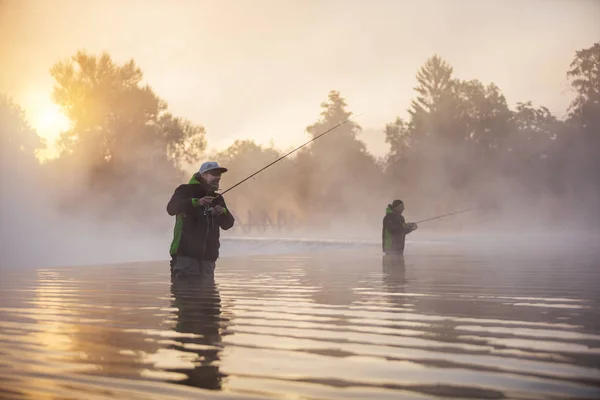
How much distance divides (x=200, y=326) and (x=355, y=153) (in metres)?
74.3

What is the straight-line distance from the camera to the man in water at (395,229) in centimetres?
1942

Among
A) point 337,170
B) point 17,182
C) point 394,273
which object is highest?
point 337,170

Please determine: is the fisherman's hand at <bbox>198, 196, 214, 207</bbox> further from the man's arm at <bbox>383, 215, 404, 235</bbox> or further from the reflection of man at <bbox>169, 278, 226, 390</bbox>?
the man's arm at <bbox>383, 215, 404, 235</bbox>

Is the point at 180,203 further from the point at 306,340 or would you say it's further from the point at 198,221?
the point at 306,340

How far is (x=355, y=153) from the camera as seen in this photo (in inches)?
3201

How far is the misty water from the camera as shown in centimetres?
471

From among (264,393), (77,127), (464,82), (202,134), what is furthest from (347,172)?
(264,393)

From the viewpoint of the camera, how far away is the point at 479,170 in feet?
215

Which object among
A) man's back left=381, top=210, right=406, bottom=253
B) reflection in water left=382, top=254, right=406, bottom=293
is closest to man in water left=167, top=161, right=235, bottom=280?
reflection in water left=382, top=254, right=406, bottom=293

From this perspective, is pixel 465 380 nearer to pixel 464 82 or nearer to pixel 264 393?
pixel 264 393

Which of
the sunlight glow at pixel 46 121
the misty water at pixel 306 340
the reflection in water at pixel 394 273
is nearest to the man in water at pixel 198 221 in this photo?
Result: the misty water at pixel 306 340

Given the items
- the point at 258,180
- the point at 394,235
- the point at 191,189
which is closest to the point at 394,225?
the point at 394,235

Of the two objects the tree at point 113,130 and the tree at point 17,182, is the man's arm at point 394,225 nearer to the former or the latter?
the tree at point 17,182

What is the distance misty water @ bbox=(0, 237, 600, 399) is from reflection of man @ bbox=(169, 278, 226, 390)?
17 millimetres
